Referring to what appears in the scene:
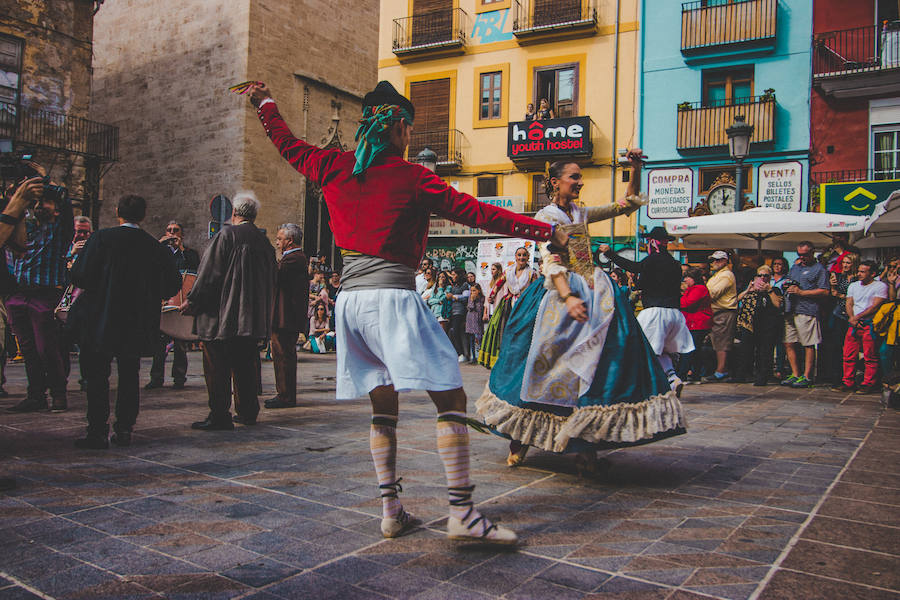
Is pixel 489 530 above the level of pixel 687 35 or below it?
below

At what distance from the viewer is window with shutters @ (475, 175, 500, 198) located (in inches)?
919

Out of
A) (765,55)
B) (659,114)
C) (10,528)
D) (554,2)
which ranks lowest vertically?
(10,528)

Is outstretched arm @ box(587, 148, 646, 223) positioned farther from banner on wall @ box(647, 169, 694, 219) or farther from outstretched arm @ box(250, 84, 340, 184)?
banner on wall @ box(647, 169, 694, 219)

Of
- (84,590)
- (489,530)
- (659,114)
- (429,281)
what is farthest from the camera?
(659,114)

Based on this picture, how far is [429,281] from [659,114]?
10.2 metres

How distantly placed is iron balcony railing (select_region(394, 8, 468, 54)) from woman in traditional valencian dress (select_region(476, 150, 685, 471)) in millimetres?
20938

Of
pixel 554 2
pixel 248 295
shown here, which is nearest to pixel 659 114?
pixel 554 2

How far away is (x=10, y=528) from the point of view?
3053mm

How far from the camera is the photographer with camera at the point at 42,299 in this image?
646 cm

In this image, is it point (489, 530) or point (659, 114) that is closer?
point (489, 530)

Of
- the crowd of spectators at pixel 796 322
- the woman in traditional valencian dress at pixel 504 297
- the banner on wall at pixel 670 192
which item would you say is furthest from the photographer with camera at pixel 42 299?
the banner on wall at pixel 670 192

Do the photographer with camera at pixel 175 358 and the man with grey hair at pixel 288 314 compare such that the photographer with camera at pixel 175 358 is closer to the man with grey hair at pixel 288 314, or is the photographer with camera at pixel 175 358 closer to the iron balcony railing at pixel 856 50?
the man with grey hair at pixel 288 314

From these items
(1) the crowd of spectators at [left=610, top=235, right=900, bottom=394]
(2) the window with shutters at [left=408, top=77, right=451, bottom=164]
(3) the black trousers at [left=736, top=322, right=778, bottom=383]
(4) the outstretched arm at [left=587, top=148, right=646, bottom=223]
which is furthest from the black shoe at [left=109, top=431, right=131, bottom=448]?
(2) the window with shutters at [left=408, top=77, right=451, bottom=164]

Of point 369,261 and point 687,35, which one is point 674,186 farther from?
point 369,261
